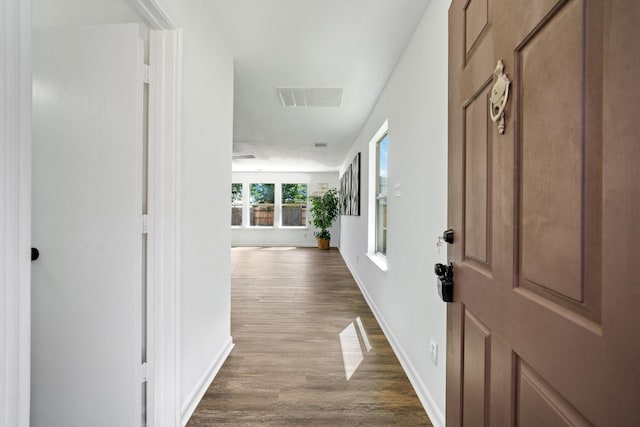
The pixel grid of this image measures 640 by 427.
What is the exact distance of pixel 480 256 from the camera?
86 cm

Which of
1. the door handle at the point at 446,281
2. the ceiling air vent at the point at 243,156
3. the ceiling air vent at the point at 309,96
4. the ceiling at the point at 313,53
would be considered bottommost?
the door handle at the point at 446,281

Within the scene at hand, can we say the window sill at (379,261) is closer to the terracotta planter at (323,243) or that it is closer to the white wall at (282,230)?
the terracotta planter at (323,243)

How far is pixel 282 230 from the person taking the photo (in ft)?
29.5

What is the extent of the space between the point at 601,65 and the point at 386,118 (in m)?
2.39

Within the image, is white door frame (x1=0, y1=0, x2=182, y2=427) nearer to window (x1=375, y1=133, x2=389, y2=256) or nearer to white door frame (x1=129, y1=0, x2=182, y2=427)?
white door frame (x1=129, y1=0, x2=182, y2=427)

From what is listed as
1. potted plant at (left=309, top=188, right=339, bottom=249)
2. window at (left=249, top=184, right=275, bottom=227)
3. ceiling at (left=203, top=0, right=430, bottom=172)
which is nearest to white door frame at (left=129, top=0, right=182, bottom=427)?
ceiling at (left=203, top=0, right=430, bottom=172)

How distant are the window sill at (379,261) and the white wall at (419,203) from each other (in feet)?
0.65

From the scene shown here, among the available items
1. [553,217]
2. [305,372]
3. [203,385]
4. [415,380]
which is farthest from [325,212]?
[553,217]

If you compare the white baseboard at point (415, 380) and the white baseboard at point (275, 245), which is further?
the white baseboard at point (275, 245)

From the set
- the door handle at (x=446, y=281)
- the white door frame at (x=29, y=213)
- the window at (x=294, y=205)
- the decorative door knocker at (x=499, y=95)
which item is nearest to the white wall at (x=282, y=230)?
the window at (x=294, y=205)

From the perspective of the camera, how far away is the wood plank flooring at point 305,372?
1596 millimetres


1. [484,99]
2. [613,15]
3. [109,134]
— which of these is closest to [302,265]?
[109,134]

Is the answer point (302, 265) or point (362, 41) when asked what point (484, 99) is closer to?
point (362, 41)

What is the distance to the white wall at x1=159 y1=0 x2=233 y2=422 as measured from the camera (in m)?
1.53
